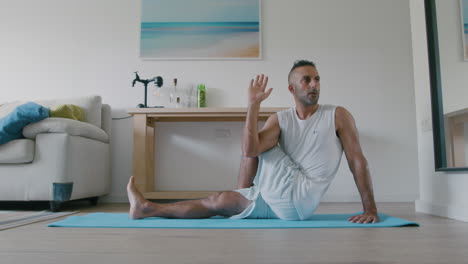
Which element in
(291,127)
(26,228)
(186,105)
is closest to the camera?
(26,228)

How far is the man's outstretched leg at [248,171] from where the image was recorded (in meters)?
2.03

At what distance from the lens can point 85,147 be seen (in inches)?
111

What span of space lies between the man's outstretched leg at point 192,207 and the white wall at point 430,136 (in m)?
1.15

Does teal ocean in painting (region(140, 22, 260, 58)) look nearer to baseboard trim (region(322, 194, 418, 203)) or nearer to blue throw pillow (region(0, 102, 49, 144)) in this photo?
blue throw pillow (region(0, 102, 49, 144))

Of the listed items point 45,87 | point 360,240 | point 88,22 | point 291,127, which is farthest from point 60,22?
point 360,240

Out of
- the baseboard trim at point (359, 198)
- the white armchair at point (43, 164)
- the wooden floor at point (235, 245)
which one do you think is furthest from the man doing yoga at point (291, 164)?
the baseboard trim at point (359, 198)

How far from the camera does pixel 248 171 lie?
2.05m

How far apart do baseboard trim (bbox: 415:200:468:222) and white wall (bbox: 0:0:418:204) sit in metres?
1.01

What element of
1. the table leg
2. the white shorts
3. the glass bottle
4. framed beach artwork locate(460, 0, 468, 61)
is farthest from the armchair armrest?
framed beach artwork locate(460, 0, 468, 61)

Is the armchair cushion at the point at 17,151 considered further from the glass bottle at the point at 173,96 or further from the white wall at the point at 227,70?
the glass bottle at the point at 173,96

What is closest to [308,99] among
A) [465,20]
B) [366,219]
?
[366,219]

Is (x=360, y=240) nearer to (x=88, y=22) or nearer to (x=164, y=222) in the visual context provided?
(x=164, y=222)

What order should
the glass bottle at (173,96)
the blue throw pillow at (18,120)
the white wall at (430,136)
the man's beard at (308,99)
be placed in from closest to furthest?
the man's beard at (308,99) < the white wall at (430,136) < the blue throw pillow at (18,120) < the glass bottle at (173,96)

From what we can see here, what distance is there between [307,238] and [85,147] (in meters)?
1.98
